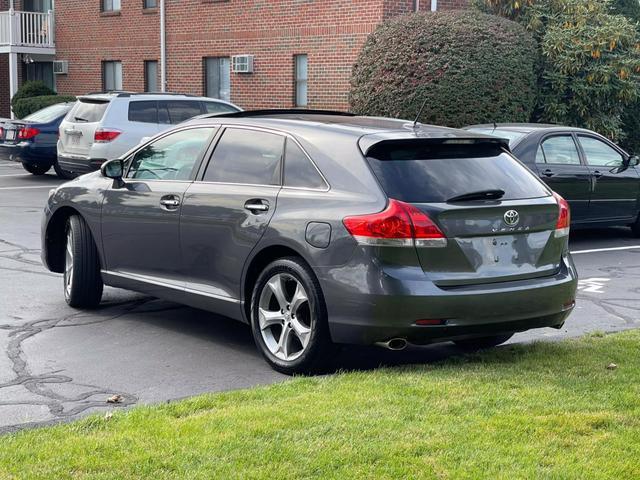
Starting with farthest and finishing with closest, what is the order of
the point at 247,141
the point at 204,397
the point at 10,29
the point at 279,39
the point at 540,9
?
the point at 10,29 → the point at 279,39 → the point at 540,9 → the point at 247,141 → the point at 204,397

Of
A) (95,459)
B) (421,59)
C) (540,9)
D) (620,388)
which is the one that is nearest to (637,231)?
(421,59)

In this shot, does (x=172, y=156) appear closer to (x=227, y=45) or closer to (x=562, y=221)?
(x=562, y=221)

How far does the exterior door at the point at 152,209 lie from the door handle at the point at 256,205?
70 cm

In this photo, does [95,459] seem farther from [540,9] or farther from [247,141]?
[540,9]

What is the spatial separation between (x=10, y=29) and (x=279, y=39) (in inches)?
475

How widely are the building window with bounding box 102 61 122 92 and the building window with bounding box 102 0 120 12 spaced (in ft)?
4.84

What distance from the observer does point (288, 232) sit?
6.29m

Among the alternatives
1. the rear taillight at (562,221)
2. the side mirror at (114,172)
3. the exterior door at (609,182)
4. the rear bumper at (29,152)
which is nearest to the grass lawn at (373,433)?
the rear taillight at (562,221)

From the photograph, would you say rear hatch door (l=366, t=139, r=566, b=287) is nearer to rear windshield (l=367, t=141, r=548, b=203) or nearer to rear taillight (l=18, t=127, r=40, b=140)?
rear windshield (l=367, t=141, r=548, b=203)

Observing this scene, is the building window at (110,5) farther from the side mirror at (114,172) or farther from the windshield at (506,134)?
the side mirror at (114,172)

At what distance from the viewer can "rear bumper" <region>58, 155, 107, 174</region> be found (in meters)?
16.6

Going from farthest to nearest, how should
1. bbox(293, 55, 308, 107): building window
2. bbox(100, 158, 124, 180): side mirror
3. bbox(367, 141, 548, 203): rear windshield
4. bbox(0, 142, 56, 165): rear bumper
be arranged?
bbox(293, 55, 308, 107): building window → bbox(0, 142, 56, 165): rear bumper → bbox(100, 158, 124, 180): side mirror → bbox(367, 141, 548, 203): rear windshield

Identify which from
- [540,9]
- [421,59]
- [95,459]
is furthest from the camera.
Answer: [540,9]

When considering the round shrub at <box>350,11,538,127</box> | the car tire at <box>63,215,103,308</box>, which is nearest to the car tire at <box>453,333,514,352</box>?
the car tire at <box>63,215,103,308</box>
